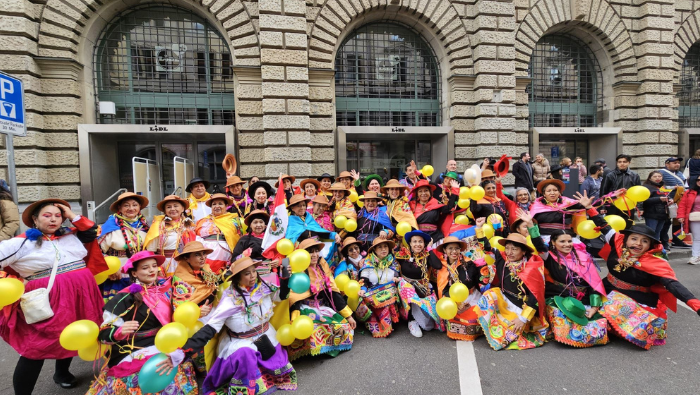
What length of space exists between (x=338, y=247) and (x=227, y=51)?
316 inches

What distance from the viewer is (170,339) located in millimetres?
2293

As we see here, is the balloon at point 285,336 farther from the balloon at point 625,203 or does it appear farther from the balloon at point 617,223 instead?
the balloon at point 625,203

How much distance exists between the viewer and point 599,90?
12.3 m

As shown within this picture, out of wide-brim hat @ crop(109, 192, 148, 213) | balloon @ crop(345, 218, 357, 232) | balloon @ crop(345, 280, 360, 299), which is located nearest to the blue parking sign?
wide-brim hat @ crop(109, 192, 148, 213)

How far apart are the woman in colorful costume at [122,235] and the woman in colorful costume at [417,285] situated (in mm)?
3067

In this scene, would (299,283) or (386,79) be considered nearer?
(299,283)

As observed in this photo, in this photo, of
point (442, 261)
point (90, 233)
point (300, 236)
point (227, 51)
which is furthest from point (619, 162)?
point (227, 51)

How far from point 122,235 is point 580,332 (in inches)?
197

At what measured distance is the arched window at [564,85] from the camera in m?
11.8

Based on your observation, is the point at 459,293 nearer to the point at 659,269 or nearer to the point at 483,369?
the point at 483,369

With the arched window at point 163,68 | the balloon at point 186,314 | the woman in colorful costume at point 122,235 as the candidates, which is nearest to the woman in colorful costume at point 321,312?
the balloon at point 186,314

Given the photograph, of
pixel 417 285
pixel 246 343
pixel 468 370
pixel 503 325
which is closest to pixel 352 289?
pixel 417 285

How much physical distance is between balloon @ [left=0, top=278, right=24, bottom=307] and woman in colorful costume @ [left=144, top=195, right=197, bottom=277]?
1299 mm

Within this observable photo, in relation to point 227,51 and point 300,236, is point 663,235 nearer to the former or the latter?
point 300,236
